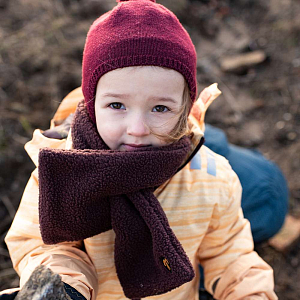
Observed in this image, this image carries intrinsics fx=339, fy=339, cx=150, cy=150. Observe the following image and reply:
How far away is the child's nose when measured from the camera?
0.91 meters

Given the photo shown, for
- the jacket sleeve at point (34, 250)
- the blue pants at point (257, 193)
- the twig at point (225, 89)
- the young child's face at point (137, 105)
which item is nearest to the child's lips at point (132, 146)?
the young child's face at point (137, 105)

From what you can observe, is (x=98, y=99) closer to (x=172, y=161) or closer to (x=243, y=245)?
(x=172, y=161)

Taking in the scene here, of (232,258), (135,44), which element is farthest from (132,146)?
(232,258)

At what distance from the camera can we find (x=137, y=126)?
3.00 feet

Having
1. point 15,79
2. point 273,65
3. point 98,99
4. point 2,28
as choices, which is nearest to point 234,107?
point 273,65

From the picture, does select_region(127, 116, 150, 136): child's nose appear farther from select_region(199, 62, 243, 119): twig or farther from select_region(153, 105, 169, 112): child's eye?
select_region(199, 62, 243, 119): twig

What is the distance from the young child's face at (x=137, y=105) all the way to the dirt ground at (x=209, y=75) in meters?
1.11

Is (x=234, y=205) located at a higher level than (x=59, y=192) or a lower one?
lower

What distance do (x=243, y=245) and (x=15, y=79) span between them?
5.80 feet

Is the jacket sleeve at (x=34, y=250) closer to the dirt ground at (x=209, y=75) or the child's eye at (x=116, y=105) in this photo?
the child's eye at (x=116, y=105)

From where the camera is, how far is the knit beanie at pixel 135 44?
0.92m

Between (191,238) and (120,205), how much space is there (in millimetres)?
318

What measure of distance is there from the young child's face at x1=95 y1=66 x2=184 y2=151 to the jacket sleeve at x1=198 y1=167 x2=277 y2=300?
1.14 ft

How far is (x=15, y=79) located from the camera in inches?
86.9
